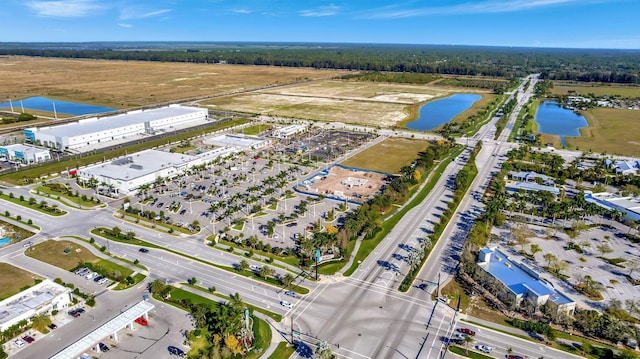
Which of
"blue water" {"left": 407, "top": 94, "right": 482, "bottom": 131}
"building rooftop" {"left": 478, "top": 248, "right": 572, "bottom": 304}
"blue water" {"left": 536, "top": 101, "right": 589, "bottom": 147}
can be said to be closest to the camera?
"building rooftop" {"left": 478, "top": 248, "right": 572, "bottom": 304}

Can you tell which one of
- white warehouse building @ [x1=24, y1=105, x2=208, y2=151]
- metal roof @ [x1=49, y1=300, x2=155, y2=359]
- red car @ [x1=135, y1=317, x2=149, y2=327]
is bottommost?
red car @ [x1=135, y1=317, x2=149, y2=327]

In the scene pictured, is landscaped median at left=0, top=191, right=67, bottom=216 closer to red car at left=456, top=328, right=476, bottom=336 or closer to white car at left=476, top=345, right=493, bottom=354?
red car at left=456, top=328, right=476, bottom=336

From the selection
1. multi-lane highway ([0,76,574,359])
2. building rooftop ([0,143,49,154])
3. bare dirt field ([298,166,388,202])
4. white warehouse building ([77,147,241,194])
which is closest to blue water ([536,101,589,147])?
bare dirt field ([298,166,388,202])

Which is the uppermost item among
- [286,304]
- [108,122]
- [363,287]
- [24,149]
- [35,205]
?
[108,122]

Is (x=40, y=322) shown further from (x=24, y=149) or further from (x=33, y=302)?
(x=24, y=149)

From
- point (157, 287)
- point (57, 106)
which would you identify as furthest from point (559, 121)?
point (57, 106)

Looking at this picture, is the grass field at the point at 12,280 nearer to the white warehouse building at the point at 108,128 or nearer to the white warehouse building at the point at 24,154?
the white warehouse building at the point at 24,154

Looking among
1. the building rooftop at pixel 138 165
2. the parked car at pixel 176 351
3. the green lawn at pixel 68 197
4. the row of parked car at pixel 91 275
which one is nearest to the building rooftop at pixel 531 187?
the parked car at pixel 176 351
